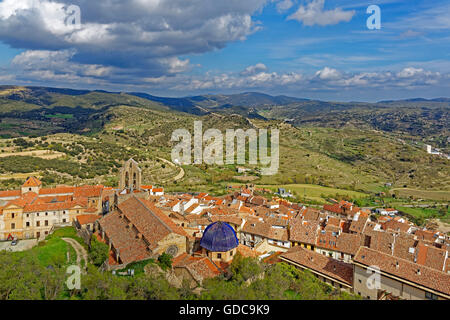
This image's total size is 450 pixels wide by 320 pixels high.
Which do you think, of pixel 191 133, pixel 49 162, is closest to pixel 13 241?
pixel 49 162

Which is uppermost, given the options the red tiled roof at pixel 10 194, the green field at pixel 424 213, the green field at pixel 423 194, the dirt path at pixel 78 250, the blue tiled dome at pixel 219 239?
the red tiled roof at pixel 10 194

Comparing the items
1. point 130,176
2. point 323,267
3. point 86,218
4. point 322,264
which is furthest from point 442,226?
point 86,218

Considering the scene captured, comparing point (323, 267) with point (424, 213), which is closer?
point (323, 267)

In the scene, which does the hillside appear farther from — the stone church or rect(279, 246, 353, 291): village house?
rect(279, 246, 353, 291): village house

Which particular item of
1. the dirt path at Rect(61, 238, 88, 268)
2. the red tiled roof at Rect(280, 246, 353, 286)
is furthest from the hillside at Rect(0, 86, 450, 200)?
the red tiled roof at Rect(280, 246, 353, 286)

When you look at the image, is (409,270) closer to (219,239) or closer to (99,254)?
(219,239)

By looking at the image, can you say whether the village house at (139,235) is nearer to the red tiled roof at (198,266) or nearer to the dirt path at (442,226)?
the red tiled roof at (198,266)

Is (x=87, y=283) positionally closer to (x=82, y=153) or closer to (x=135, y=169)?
(x=135, y=169)

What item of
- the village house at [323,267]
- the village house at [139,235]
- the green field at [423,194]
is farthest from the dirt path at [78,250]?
the green field at [423,194]

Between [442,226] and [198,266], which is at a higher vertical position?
[198,266]
